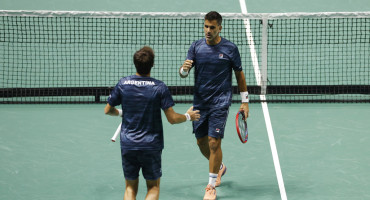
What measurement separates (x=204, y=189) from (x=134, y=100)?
2106mm

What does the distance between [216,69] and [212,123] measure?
2.11ft

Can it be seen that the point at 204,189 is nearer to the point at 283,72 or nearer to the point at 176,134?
the point at 176,134

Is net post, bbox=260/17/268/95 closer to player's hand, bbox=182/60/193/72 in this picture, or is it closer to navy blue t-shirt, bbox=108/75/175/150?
player's hand, bbox=182/60/193/72

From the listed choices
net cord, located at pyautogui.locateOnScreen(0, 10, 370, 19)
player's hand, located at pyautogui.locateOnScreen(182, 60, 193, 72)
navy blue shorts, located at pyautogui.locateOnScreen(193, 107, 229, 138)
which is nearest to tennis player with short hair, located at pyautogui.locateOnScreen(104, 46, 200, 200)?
player's hand, located at pyautogui.locateOnScreen(182, 60, 193, 72)

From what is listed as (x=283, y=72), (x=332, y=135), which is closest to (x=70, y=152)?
(x=332, y=135)

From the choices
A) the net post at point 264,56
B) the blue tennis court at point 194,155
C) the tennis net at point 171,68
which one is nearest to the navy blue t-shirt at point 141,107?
the blue tennis court at point 194,155

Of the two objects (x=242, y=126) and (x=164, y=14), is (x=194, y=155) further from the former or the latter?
(x=164, y=14)

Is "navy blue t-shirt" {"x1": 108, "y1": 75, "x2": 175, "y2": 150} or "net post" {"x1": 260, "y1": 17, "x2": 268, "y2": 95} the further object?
"net post" {"x1": 260, "y1": 17, "x2": 268, "y2": 95}

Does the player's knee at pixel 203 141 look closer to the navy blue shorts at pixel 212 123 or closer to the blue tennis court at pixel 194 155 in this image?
the navy blue shorts at pixel 212 123

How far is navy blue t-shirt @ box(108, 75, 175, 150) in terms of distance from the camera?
20.0 ft

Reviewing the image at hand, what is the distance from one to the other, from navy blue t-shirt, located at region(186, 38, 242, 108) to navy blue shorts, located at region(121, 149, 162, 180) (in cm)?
146

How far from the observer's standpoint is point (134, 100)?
20.1ft

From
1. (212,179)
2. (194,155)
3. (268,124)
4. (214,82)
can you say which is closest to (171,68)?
(268,124)

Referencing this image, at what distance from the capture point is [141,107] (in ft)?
20.1
